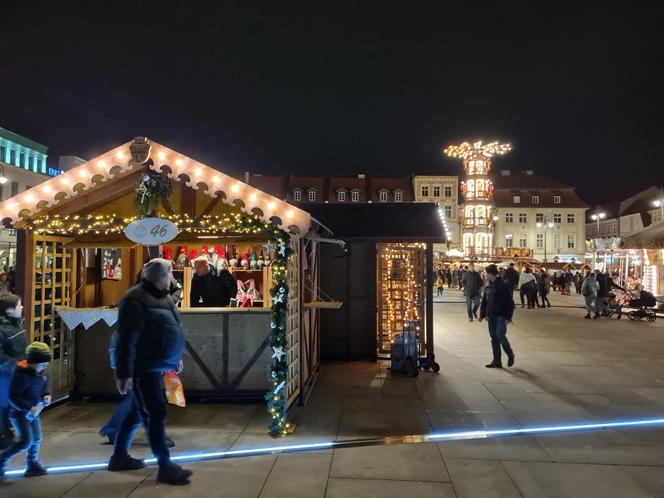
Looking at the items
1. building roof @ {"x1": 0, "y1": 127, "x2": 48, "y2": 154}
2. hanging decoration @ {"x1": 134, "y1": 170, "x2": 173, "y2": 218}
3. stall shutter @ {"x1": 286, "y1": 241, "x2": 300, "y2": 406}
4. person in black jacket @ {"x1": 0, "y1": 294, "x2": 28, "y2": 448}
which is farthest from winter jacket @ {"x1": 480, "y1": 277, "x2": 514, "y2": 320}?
building roof @ {"x1": 0, "y1": 127, "x2": 48, "y2": 154}

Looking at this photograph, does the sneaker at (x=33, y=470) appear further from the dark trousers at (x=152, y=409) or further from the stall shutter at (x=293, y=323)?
the stall shutter at (x=293, y=323)

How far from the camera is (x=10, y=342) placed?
4520 mm

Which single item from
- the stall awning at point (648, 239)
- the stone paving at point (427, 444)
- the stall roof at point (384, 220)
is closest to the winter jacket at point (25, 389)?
the stone paving at point (427, 444)

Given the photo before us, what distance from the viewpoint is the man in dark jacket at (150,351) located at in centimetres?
391

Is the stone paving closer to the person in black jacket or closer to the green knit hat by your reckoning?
the person in black jacket

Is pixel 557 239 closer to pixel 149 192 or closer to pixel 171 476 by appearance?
pixel 149 192

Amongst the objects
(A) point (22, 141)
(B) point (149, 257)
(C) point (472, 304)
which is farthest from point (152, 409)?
(A) point (22, 141)

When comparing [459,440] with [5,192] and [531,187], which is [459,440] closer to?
[5,192]

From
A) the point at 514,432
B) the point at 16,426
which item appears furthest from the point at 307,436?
the point at 16,426

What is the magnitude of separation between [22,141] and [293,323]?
162ft

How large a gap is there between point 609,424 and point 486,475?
97.5 inches

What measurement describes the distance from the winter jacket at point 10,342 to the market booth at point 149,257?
1505mm

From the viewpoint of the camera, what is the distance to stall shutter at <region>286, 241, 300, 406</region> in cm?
604

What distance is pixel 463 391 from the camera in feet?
23.9
